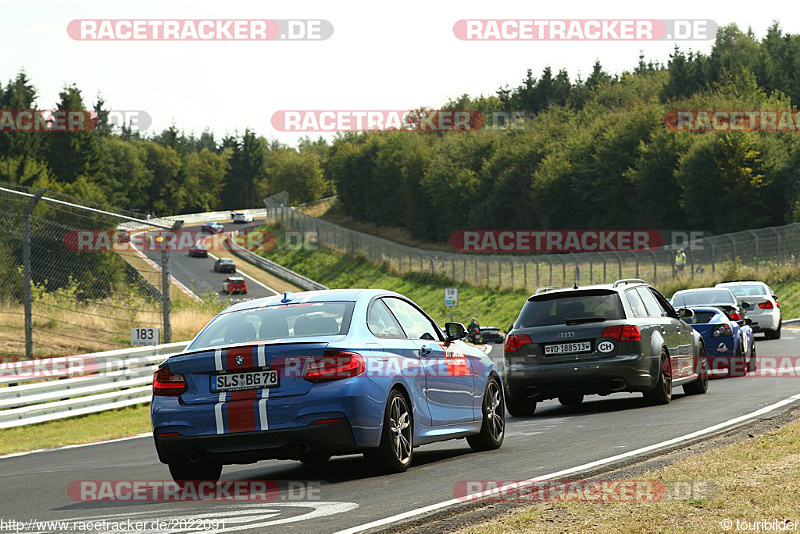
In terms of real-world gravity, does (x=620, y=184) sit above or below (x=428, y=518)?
above

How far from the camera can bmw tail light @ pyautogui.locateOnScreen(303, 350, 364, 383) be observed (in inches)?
343

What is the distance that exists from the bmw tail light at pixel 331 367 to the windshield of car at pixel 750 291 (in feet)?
82.3

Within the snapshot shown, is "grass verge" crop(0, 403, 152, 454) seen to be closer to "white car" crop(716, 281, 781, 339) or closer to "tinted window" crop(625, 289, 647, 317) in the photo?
"tinted window" crop(625, 289, 647, 317)

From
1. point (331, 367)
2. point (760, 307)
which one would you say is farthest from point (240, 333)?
point (760, 307)

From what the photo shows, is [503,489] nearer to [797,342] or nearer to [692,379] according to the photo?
[692,379]

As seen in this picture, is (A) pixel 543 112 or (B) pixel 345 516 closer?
(B) pixel 345 516

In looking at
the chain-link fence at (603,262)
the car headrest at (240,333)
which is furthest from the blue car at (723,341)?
the chain-link fence at (603,262)

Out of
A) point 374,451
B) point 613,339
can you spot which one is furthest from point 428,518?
point 613,339

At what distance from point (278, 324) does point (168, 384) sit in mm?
1007

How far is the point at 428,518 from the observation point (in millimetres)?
6895

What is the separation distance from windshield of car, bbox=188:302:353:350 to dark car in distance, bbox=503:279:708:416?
5.95m

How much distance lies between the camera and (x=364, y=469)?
Result: 32.1 ft

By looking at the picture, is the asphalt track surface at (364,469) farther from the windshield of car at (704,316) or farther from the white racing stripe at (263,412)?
the windshield of car at (704,316)

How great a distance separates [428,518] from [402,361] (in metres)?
2.83
